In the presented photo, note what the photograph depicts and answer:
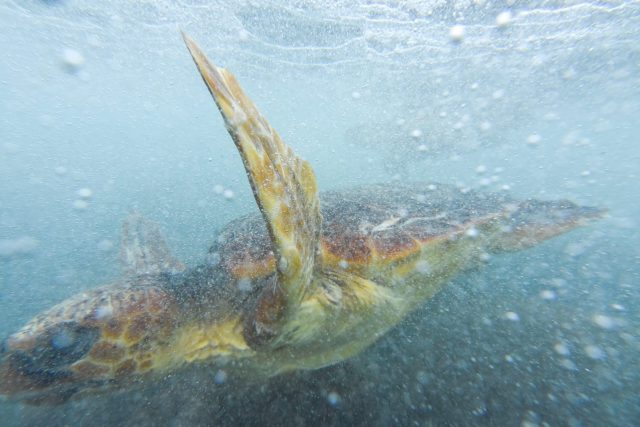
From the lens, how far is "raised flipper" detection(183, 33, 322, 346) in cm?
84

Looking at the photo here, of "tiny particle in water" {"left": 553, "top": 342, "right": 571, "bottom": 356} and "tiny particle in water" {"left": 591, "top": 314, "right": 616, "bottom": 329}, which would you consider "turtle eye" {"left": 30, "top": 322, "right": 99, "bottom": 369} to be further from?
"tiny particle in water" {"left": 591, "top": 314, "right": 616, "bottom": 329}

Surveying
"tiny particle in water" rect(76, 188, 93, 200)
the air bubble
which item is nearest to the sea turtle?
the air bubble

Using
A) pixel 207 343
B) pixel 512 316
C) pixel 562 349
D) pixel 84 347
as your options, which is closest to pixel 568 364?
pixel 562 349

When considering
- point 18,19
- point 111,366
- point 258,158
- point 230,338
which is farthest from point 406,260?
point 18,19

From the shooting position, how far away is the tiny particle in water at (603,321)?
281cm

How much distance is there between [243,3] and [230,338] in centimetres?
1007

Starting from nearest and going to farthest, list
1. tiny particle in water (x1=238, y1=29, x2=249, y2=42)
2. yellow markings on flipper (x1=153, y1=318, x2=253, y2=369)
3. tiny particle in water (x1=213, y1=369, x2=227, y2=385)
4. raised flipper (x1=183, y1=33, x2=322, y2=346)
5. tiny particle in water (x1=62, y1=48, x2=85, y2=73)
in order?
raised flipper (x1=183, y1=33, x2=322, y2=346)
yellow markings on flipper (x1=153, y1=318, x2=253, y2=369)
tiny particle in water (x1=213, y1=369, x2=227, y2=385)
tiny particle in water (x1=238, y1=29, x2=249, y2=42)
tiny particle in water (x1=62, y1=48, x2=85, y2=73)

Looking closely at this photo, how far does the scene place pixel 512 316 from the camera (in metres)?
2.68

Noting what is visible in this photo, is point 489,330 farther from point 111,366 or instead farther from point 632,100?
point 632,100

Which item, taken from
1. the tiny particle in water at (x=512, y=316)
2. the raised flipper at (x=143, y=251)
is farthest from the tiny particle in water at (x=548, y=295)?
the raised flipper at (x=143, y=251)

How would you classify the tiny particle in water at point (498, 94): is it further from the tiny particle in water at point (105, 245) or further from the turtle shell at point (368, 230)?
the tiny particle in water at point (105, 245)

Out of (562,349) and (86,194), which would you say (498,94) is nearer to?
(562,349)

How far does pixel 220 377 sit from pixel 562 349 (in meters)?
2.50

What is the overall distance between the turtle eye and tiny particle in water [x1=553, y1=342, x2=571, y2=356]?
117 inches
